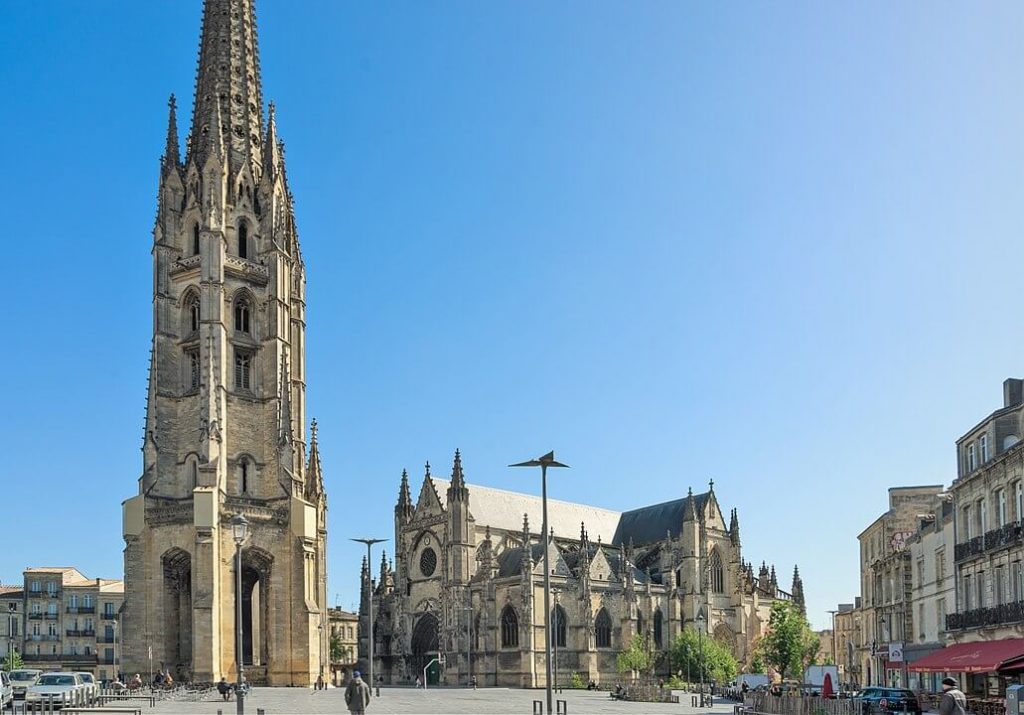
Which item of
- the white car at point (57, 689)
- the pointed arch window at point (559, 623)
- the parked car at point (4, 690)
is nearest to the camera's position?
the parked car at point (4, 690)

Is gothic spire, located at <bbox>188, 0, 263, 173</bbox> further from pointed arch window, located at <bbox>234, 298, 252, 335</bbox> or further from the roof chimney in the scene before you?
the roof chimney

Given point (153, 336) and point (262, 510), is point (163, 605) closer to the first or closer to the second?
point (262, 510)

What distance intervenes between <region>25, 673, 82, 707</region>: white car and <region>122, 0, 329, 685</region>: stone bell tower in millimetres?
18620

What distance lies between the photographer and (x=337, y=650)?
11562 cm

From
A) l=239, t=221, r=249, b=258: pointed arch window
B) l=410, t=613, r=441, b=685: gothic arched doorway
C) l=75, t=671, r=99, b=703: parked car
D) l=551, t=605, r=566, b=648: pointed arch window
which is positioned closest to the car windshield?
l=75, t=671, r=99, b=703: parked car

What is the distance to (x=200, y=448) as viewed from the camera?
56875 mm

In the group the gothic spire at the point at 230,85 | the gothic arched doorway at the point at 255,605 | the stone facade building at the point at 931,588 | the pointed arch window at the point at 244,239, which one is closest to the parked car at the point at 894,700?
the stone facade building at the point at 931,588

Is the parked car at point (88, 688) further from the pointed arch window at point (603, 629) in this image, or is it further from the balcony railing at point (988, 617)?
the pointed arch window at point (603, 629)

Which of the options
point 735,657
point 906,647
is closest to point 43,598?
point 735,657

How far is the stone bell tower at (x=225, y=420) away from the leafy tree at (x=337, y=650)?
5391 centimetres

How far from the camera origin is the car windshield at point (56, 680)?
34000 mm

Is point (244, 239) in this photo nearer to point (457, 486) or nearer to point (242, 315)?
point (242, 315)

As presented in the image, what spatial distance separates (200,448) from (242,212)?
13355 mm

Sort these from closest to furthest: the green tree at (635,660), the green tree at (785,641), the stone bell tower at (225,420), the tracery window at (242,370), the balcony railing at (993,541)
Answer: the balcony railing at (993,541) < the stone bell tower at (225,420) < the tracery window at (242,370) < the green tree at (785,641) < the green tree at (635,660)
